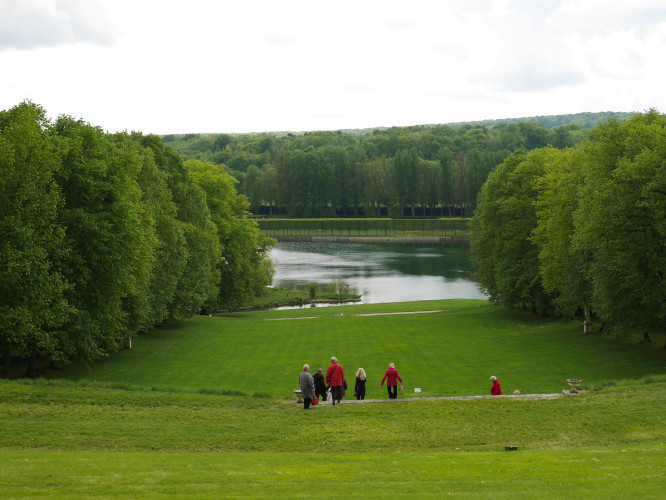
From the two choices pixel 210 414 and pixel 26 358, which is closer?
pixel 210 414

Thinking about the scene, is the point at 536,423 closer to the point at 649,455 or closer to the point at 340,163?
the point at 649,455

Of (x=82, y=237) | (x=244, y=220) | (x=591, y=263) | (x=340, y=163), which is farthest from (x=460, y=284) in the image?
(x=340, y=163)

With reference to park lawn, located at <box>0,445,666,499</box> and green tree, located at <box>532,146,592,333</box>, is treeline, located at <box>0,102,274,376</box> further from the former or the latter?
green tree, located at <box>532,146,592,333</box>

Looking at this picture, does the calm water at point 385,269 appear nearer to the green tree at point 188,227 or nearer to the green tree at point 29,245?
the green tree at point 188,227

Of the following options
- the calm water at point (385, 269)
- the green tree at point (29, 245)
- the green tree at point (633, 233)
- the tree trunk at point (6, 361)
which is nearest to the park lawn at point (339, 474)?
the green tree at point (29, 245)

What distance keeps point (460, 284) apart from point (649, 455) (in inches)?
2575

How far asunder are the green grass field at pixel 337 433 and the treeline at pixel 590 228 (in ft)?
11.4

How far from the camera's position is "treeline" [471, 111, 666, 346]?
30.4 metres

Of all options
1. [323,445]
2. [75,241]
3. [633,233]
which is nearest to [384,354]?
[633,233]

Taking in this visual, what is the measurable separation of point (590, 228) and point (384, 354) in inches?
461

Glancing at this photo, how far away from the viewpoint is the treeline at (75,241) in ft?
83.5

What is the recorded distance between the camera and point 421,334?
41938 mm

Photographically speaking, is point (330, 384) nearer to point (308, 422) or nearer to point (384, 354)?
point (308, 422)

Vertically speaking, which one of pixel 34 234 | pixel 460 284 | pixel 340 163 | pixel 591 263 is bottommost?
pixel 460 284
